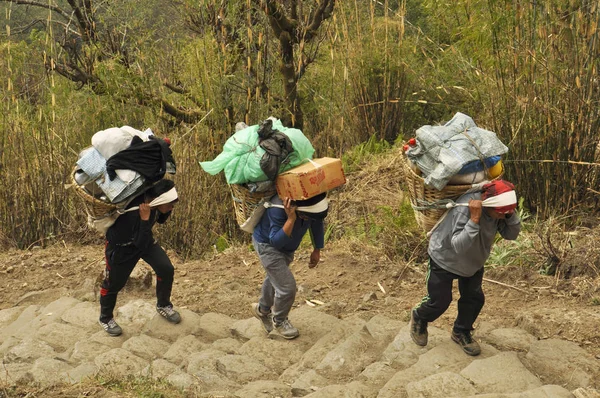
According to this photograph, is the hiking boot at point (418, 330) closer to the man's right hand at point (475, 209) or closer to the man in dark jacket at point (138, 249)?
the man's right hand at point (475, 209)

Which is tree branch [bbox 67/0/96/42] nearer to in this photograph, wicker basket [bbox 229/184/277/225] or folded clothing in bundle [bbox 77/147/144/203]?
folded clothing in bundle [bbox 77/147/144/203]

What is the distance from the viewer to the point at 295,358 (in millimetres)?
4465

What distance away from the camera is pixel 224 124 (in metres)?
7.48

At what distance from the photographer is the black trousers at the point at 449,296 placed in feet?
13.0

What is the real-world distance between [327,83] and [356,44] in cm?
99

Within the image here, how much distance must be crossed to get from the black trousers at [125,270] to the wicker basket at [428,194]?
1773 mm

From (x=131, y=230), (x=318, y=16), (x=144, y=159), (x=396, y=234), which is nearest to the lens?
(x=144, y=159)

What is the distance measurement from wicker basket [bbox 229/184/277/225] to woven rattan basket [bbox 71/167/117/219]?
754mm

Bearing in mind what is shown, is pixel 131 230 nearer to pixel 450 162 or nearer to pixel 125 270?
pixel 125 270

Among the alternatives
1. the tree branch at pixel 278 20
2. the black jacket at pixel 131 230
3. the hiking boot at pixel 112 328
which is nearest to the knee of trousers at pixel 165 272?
the black jacket at pixel 131 230

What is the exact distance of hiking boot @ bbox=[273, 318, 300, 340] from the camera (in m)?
4.61

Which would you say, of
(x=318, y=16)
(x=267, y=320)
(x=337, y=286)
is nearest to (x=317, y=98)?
(x=318, y=16)

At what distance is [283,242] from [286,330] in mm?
661

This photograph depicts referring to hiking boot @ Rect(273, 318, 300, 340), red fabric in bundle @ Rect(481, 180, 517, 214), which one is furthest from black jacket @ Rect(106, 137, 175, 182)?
red fabric in bundle @ Rect(481, 180, 517, 214)
